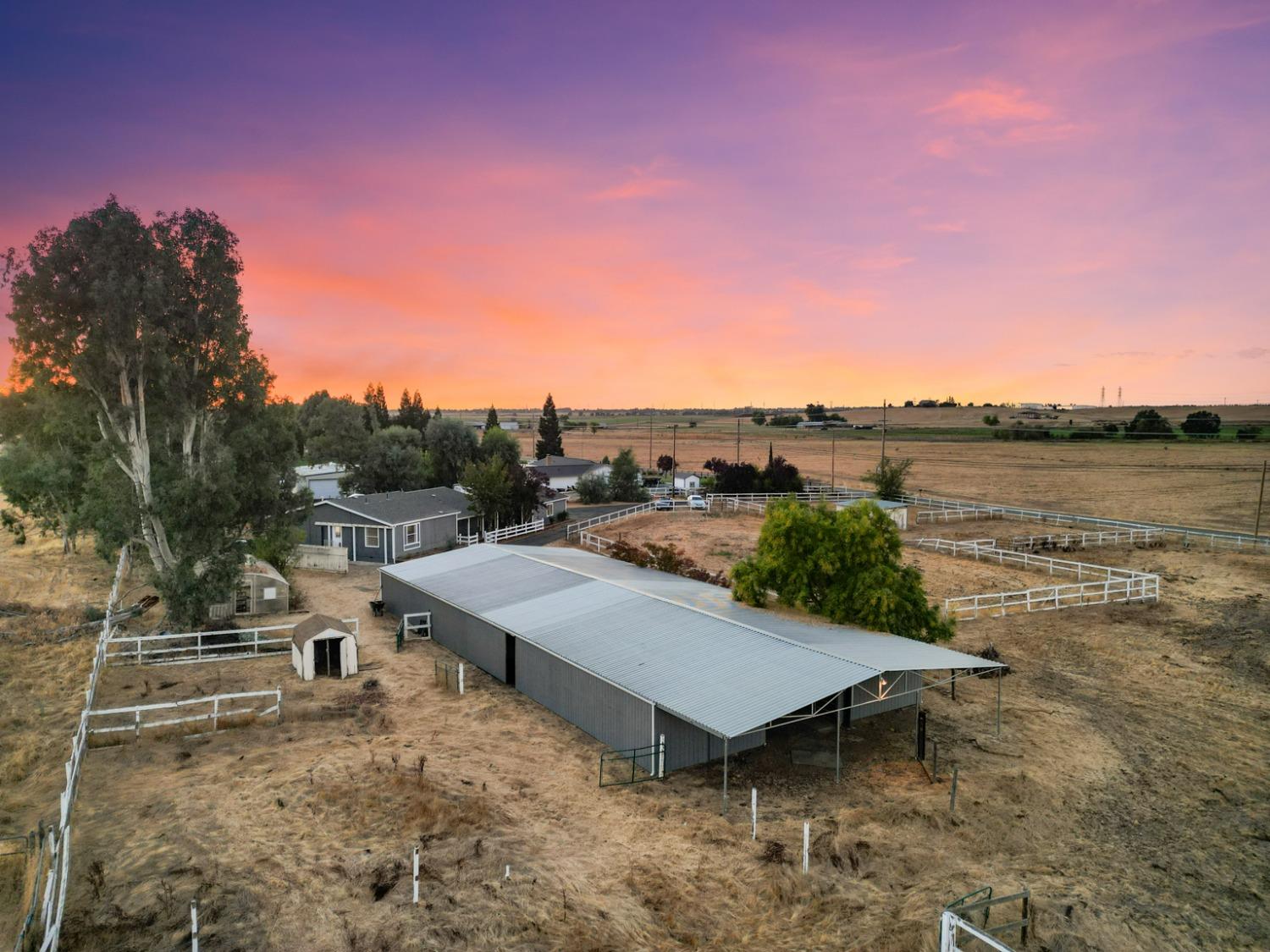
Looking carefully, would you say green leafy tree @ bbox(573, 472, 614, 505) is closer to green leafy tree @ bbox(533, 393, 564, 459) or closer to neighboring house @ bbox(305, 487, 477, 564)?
neighboring house @ bbox(305, 487, 477, 564)

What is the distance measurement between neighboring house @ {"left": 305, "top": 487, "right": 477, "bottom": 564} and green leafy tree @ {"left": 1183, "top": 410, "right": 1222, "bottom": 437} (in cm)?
13091

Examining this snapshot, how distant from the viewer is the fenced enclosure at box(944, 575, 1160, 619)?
32562 mm

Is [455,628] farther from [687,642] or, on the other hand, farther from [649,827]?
[649,827]

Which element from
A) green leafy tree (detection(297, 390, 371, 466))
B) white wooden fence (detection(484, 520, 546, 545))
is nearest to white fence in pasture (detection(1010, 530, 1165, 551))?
white wooden fence (detection(484, 520, 546, 545))

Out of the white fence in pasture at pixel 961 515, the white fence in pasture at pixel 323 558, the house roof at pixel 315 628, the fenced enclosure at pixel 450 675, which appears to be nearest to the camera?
the fenced enclosure at pixel 450 675

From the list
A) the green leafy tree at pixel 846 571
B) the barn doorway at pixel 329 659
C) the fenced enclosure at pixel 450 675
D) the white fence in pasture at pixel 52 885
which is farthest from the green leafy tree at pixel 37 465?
the green leafy tree at pixel 846 571

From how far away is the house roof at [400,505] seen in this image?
45562mm

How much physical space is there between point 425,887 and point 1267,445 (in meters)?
135

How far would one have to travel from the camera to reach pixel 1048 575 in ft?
131

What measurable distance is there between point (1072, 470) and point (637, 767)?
339 ft

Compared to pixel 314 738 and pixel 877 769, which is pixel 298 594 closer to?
pixel 314 738

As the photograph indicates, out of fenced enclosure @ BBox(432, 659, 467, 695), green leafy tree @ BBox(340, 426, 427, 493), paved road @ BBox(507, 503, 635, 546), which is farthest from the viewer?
green leafy tree @ BBox(340, 426, 427, 493)

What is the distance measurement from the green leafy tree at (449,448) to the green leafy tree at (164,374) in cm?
4026

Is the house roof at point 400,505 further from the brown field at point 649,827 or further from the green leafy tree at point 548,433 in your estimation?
the green leafy tree at point 548,433
